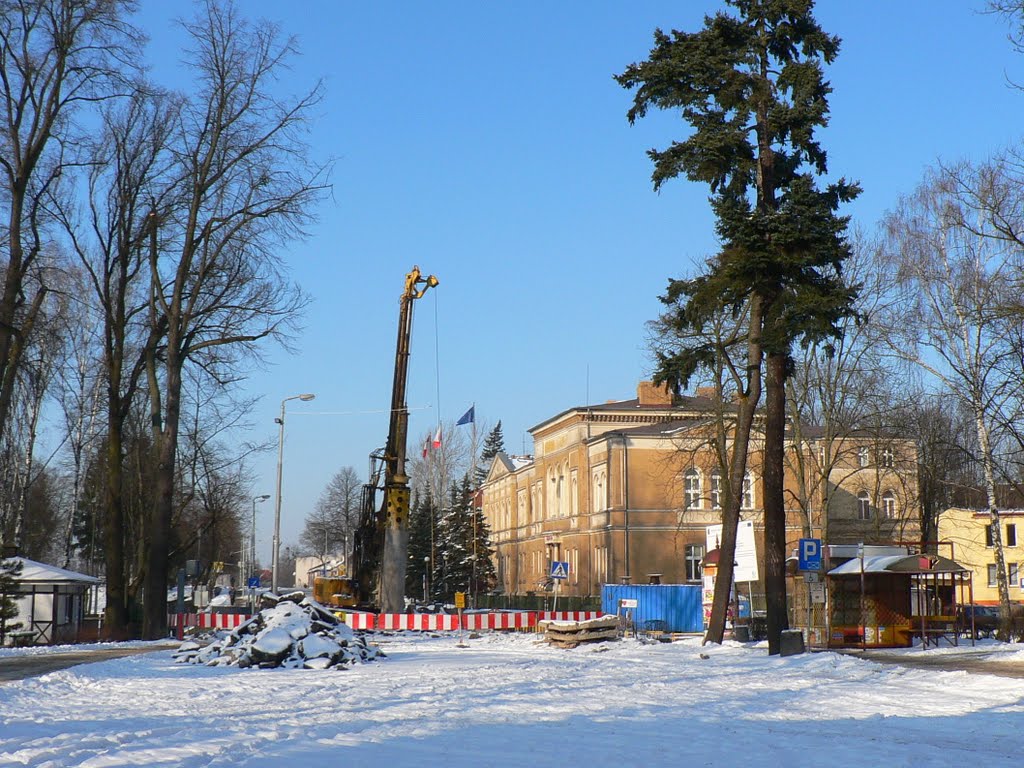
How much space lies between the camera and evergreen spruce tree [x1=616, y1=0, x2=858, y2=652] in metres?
24.3

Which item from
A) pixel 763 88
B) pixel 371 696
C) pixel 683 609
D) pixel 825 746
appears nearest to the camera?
pixel 825 746

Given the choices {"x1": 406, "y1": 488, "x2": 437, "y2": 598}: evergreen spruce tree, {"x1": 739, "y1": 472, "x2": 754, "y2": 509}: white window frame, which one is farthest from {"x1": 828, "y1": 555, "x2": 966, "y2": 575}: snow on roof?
{"x1": 406, "y1": 488, "x2": 437, "y2": 598}: evergreen spruce tree

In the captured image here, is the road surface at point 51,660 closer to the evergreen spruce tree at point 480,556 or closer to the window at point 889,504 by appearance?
the evergreen spruce tree at point 480,556

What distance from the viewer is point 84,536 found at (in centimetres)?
7875

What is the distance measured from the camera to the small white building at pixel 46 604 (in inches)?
1323

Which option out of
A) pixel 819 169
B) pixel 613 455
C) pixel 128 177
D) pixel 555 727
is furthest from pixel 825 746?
pixel 613 455

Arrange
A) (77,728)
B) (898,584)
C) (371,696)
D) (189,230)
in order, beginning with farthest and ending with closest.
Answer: (189,230) < (898,584) < (371,696) < (77,728)

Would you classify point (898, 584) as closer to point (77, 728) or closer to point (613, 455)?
point (77, 728)

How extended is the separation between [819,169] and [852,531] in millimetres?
44205

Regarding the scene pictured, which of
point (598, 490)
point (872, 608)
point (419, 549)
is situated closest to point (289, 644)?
point (872, 608)

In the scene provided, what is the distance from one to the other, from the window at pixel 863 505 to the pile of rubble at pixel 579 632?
136 feet

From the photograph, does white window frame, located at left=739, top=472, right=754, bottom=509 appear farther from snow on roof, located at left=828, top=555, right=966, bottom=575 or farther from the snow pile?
the snow pile

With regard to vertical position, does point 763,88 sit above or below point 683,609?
above

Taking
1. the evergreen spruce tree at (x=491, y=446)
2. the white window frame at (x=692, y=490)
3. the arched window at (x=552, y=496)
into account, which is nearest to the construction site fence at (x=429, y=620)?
the white window frame at (x=692, y=490)
